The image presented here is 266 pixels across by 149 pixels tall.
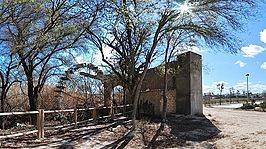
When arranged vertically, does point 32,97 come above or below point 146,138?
above

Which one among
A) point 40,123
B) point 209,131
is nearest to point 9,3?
point 40,123

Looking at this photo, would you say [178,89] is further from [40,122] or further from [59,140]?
[40,122]

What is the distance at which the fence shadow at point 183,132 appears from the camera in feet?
44.4

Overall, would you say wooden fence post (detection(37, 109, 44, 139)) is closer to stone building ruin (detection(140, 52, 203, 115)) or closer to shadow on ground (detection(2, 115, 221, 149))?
shadow on ground (detection(2, 115, 221, 149))

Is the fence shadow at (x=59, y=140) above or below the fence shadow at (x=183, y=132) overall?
above

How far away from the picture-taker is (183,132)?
16.0 meters

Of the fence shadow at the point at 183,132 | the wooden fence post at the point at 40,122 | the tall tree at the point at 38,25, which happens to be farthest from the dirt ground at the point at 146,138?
the tall tree at the point at 38,25

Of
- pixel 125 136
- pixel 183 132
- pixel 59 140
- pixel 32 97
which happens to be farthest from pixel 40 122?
pixel 183 132

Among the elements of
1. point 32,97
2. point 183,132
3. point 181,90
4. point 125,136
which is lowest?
point 183,132

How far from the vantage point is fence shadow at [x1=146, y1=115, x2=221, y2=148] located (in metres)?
13.5

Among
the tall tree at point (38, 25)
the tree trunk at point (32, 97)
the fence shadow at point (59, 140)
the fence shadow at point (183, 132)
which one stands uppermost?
the tall tree at point (38, 25)

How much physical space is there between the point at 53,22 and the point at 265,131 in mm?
10682

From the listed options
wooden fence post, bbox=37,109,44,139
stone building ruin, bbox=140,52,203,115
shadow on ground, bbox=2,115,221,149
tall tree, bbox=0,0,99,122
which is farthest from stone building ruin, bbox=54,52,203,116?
wooden fence post, bbox=37,109,44,139

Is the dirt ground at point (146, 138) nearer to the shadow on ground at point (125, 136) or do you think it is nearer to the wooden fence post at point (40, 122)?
the shadow on ground at point (125, 136)
